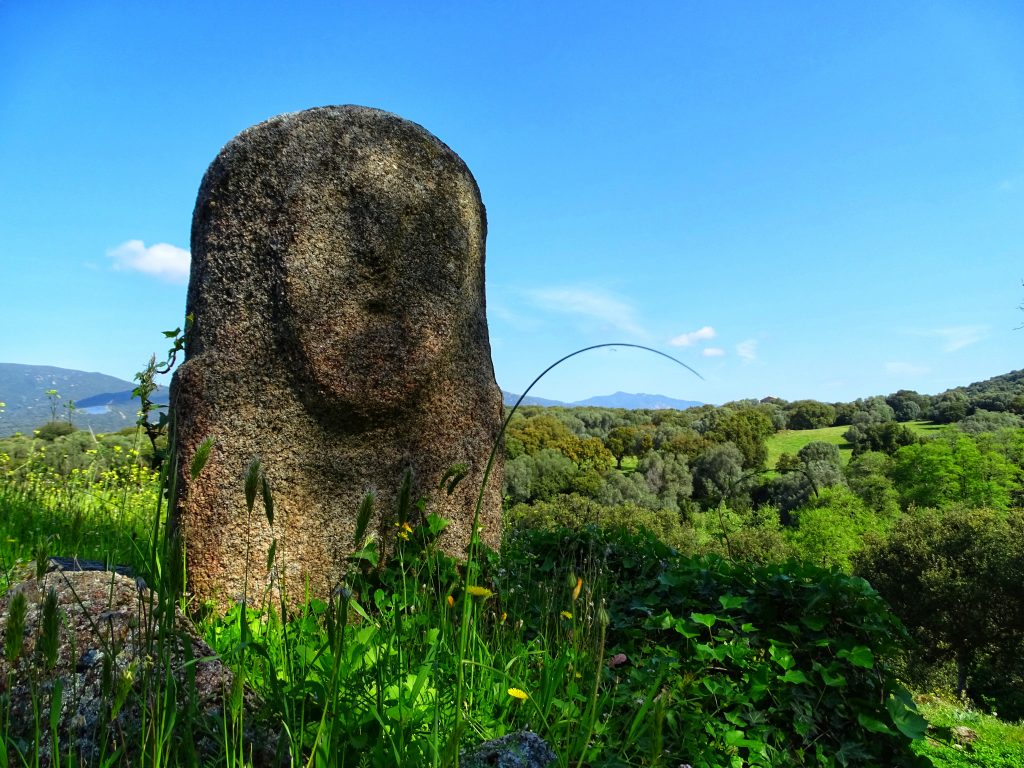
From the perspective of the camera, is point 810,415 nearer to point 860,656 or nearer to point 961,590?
point 961,590

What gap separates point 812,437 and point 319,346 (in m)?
89.0

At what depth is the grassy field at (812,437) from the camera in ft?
246

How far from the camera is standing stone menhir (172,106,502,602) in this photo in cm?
463

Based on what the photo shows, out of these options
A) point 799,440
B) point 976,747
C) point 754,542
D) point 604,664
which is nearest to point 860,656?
point 604,664

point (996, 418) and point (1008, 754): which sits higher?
point (996, 418)

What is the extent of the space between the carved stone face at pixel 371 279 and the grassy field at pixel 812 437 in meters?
72.3

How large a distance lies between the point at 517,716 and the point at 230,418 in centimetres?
278

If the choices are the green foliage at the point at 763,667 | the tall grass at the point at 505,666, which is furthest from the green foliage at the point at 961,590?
the tall grass at the point at 505,666

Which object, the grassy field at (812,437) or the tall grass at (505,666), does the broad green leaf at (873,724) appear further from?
the grassy field at (812,437)

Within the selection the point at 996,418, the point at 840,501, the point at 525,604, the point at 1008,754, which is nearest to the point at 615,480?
the point at 840,501

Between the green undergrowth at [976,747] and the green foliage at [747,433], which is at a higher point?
the green foliage at [747,433]

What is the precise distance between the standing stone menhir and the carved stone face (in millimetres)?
10

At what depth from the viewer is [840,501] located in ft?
170

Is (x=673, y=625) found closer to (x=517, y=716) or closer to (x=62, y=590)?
(x=517, y=716)
